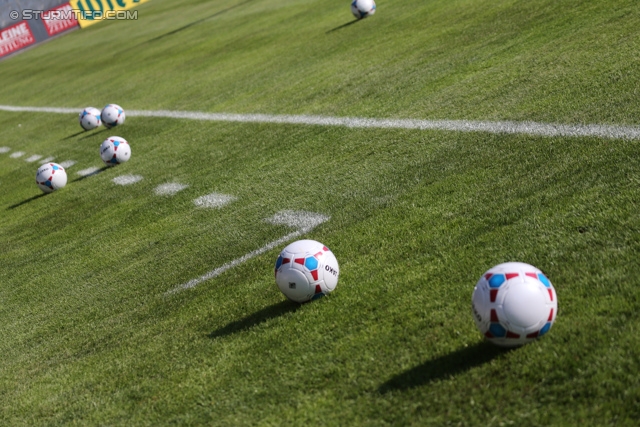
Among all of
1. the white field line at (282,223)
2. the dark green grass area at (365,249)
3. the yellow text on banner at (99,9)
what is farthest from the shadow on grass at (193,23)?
the white field line at (282,223)

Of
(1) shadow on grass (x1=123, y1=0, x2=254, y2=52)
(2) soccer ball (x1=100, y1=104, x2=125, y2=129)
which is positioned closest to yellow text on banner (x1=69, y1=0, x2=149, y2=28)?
(1) shadow on grass (x1=123, y1=0, x2=254, y2=52)

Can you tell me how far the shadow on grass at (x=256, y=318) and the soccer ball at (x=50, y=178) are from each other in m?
7.48

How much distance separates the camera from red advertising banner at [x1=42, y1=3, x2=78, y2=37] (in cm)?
4656

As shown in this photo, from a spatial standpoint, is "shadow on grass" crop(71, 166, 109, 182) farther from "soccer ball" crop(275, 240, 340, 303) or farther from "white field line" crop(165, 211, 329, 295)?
"soccer ball" crop(275, 240, 340, 303)

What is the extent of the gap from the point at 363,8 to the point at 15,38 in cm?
3346

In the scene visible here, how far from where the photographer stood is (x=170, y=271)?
24.6 ft

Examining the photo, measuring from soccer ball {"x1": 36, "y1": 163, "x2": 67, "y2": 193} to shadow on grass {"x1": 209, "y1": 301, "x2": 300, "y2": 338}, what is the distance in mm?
7484

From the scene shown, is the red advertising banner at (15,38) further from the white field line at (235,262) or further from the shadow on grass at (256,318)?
the shadow on grass at (256,318)

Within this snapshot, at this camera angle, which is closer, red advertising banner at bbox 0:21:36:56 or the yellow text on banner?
red advertising banner at bbox 0:21:36:56

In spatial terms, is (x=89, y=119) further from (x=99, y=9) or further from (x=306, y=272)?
(x=99, y=9)

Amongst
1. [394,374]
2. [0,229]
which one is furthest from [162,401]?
[0,229]

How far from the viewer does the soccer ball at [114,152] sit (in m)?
12.6

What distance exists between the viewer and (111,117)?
15906 millimetres

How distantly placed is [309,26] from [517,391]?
59.2 feet
